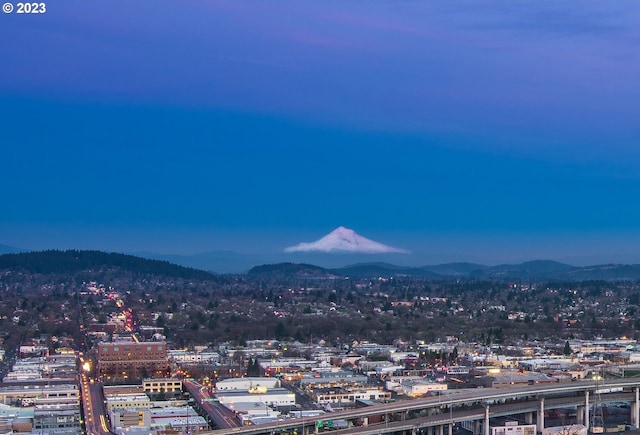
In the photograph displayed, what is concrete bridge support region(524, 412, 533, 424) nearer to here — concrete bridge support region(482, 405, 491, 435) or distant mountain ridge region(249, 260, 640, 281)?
concrete bridge support region(482, 405, 491, 435)

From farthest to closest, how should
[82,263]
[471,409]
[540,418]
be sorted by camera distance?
[82,263] < [540,418] < [471,409]

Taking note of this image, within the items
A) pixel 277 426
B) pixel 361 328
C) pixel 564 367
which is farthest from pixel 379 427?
pixel 361 328

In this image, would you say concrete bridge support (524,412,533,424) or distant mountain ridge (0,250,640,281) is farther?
distant mountain ridge (0,250,640,281)

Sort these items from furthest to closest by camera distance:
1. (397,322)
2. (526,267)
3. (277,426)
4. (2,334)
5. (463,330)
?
(526,267), (397,322), (463,330), (2,334), (277,426)

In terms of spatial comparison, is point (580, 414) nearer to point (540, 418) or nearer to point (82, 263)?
point (540, 418)

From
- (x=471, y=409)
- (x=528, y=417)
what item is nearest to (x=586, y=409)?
(x=528, y=417)

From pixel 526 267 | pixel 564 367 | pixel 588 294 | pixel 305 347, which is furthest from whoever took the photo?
pixel 526 267

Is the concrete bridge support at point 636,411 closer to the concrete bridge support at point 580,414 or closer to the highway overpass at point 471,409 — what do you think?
the highway overpass at point 471,409

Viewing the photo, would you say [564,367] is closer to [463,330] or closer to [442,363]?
[442,363]

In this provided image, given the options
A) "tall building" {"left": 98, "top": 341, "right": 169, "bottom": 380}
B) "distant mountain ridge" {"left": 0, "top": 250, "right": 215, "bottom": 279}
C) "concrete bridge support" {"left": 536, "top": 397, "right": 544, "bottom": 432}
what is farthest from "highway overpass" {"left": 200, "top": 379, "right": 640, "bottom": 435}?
"distant mountain ridge" {"left": 0, "top": 250, "right": 215, "bottom": 279}
